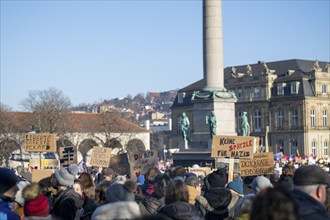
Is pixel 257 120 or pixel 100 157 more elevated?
pixel 257 120

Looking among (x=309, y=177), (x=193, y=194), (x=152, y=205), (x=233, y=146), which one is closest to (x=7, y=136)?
(x=233, y=146)

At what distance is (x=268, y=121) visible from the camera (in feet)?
343

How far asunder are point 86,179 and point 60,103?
74704 mm

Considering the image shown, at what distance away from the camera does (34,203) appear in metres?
7.33

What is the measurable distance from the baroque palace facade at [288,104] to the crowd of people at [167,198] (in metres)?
86.8

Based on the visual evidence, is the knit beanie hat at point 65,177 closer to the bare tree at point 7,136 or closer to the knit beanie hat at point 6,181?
the knit beanie hat at point 6,181

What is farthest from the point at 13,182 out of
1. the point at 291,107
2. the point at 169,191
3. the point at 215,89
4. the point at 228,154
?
the point at 291,107

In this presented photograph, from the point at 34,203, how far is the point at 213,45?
33885 millimetres

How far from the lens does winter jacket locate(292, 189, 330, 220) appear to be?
595 centimetres

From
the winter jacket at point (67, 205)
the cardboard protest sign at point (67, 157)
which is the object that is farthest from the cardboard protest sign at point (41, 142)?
the winter jacket at point (67, 205)

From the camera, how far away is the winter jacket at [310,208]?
5.95 m

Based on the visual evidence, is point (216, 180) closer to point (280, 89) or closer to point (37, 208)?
point (37, 208)

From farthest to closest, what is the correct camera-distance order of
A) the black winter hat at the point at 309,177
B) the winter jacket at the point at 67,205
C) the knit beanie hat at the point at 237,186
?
1. the knit beanie hat at the point at 237,186
2. the winter jacket at the point at 67,205
3. the black winter hat at the point at 309,177

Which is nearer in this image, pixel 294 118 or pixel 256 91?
pixel 294 118
